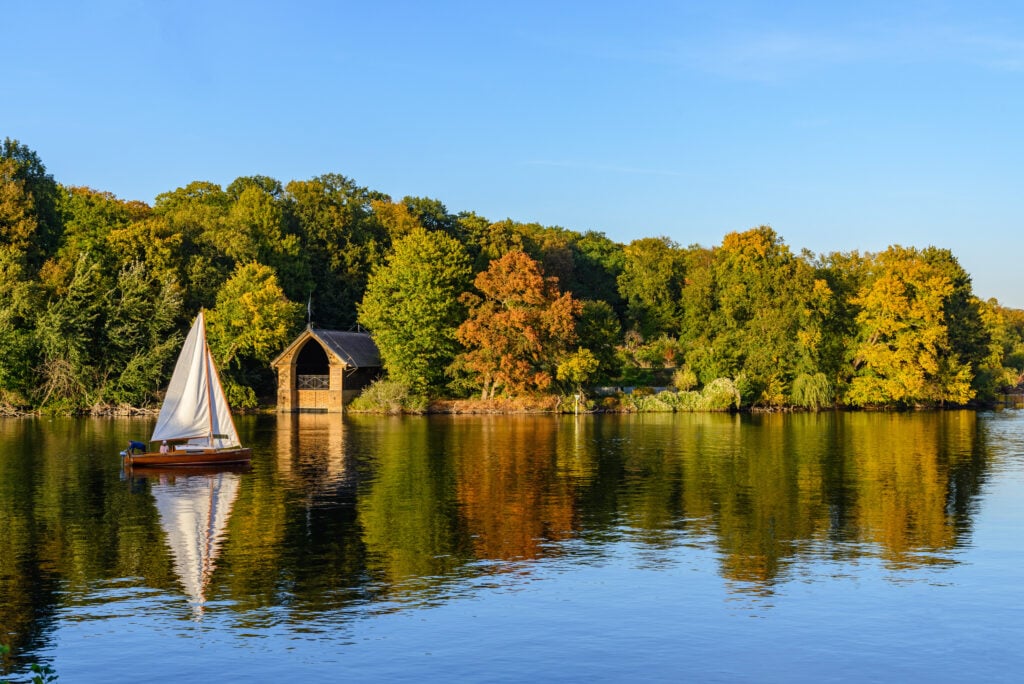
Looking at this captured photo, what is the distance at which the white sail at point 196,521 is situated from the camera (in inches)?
848

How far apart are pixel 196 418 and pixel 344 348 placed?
37.3m

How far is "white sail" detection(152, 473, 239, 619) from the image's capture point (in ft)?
70.6

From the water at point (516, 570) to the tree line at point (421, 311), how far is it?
31.7 m

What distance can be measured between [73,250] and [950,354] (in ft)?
237

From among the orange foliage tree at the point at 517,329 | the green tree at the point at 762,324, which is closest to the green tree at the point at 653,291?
the green tree at the point at 762,324

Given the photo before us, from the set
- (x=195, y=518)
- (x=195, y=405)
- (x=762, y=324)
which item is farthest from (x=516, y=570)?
(x=762, y=324)

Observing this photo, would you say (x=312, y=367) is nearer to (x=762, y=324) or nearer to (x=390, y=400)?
(x=390, y=400)

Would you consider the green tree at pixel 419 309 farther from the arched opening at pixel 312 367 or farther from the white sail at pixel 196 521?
the white sail at pixel 196 521

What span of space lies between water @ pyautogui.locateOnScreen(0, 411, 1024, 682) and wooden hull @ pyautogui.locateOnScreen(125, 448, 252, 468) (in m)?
0.66

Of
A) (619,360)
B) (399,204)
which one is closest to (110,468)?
(619,360)

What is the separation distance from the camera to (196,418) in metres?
41.1

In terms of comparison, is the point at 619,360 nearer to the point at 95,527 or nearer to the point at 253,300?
the point at 253,300

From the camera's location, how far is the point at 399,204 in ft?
354

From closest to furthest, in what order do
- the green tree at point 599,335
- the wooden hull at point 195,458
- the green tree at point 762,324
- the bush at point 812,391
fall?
1. the wooden hull at point 195,458
2. the green tree at point 599,335
3. the bush at point 812,391
4. the green tree at point 762,324
